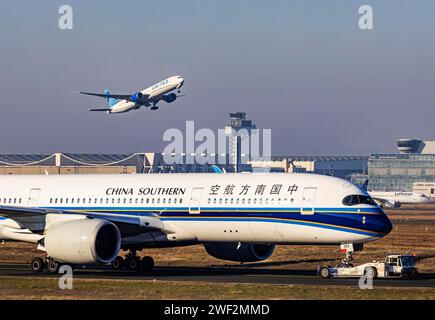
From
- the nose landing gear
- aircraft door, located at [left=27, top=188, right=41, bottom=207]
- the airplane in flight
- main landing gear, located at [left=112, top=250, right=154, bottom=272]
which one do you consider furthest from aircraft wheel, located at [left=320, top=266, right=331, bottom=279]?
the airplane in flight

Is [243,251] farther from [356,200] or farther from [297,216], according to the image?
[356,200]

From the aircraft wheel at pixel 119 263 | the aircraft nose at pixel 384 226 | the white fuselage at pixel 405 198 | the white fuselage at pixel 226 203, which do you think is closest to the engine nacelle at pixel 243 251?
the white fuselage at pixel 226 203

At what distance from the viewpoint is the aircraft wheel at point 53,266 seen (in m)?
44.9

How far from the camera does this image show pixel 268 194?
143 feet

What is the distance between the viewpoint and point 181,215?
148 ft

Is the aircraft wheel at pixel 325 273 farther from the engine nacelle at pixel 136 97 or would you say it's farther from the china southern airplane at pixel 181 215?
the engine nacelle at pixel 136 97

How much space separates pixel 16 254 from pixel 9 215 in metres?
17.0

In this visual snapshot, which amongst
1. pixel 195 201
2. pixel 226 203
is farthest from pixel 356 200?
pixel 195 201

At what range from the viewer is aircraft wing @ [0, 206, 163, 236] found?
4438 cm

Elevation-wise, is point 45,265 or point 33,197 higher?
point 33,197

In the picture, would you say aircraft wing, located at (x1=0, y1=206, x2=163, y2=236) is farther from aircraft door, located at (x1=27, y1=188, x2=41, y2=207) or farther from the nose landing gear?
the nose landing gear

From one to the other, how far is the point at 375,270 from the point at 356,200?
10.8 ft
